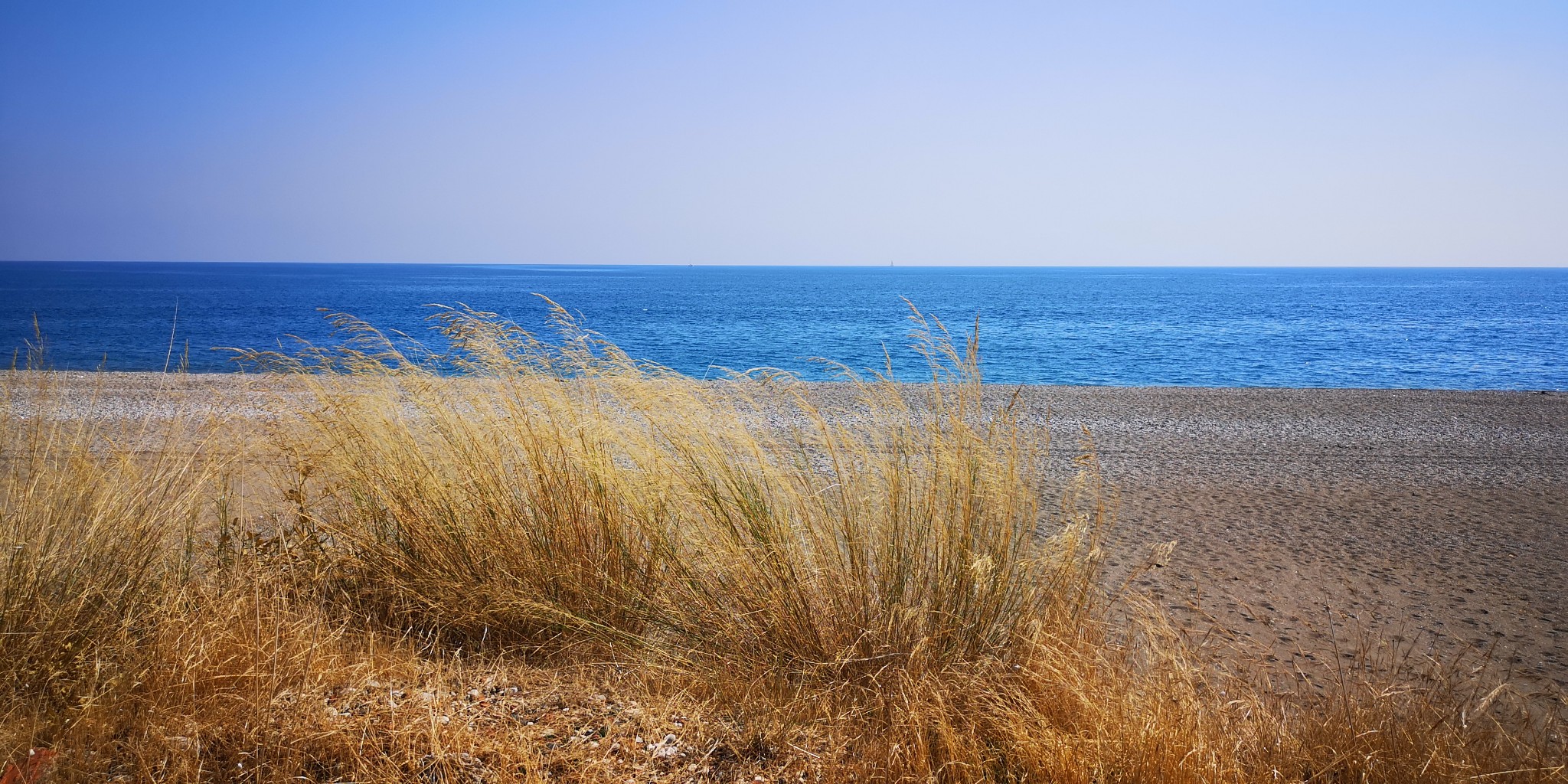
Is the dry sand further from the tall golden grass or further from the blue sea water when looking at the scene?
the blue sea water

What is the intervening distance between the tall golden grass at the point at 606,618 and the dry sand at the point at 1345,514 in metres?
0.62

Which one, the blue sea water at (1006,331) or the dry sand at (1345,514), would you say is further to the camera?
the blue sea water at (1006,331)

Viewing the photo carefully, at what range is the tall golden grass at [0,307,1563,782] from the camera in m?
2.57

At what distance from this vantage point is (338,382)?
4.25 m

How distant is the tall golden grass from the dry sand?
62 centimetres

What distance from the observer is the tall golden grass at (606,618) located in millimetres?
2570

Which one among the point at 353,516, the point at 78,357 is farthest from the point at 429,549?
the point at 78,357

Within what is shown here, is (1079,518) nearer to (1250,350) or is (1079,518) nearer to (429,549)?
(429,549)

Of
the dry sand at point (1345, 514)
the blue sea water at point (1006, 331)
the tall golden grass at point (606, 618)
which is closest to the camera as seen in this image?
the tall golden grass at point (606, 618)

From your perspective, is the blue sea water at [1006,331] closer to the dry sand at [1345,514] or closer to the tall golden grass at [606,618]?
the tall golden grass at [606,618]

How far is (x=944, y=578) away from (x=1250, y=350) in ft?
128

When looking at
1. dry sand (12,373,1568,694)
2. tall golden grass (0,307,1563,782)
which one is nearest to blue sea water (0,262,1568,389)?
tall golden grass (0,307,1563,782)

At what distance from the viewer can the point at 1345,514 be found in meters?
7.70

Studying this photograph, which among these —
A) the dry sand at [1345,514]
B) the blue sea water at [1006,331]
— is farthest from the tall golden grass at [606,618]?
the blue sea water at [1006,331]
